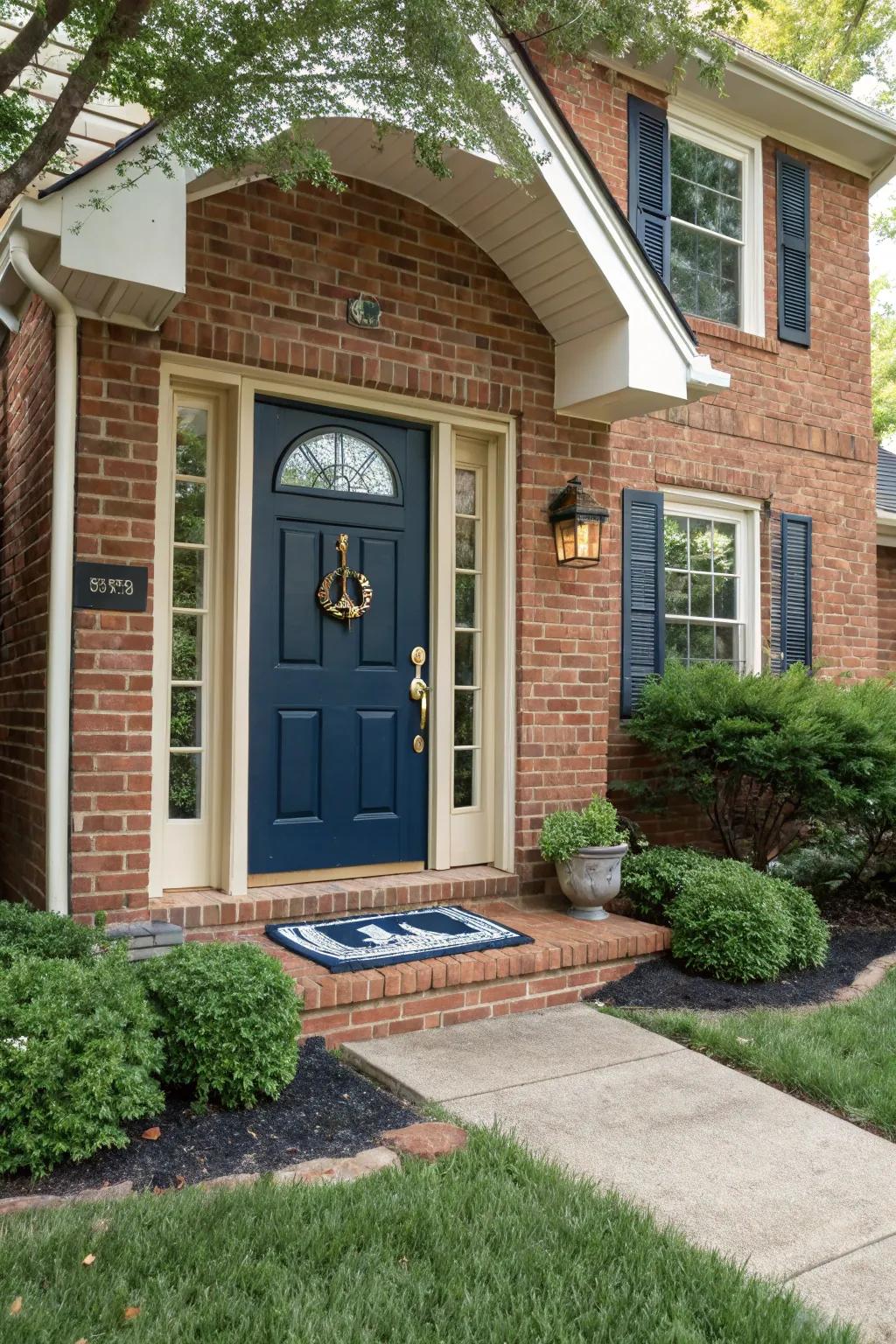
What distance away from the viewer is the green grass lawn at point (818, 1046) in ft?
12.1

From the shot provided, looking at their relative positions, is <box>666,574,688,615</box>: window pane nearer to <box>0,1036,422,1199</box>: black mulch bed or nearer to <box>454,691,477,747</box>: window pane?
<box>454,691,477,747</box>: window pane

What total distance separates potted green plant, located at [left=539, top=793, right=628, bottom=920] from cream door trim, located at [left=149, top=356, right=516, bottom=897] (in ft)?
1.02

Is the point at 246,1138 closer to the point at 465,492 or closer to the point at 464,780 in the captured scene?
the point at 464,780

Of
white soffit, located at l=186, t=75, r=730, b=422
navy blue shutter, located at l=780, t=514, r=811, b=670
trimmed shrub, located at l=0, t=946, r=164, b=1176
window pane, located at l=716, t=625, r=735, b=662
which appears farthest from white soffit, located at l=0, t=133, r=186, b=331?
navy blue shutter, located at l=780, t=514, r=811, b=670

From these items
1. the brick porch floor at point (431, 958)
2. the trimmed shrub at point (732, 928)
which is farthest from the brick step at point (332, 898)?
the trimmed shrub at point (732, 928)

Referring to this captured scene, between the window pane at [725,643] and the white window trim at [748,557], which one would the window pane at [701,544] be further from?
the window pane at [725,643]

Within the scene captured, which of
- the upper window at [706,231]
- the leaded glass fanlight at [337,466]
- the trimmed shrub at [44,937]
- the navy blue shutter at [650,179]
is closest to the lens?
the trimmed shrub at [44,937]

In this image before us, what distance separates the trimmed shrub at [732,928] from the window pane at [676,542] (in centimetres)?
264

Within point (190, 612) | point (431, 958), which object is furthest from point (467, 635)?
point (431, 958)

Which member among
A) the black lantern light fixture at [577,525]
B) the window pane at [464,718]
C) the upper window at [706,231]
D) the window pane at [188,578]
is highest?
the upper window at [706,231]

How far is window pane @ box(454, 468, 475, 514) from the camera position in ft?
19.1

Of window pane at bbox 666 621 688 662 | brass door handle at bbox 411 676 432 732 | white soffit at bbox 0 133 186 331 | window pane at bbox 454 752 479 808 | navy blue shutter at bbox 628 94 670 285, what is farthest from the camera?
window pane at bbox 666 621 688 662

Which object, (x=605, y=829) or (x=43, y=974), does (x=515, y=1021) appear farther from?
(x=43, y=974)

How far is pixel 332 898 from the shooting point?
4.97 meters
